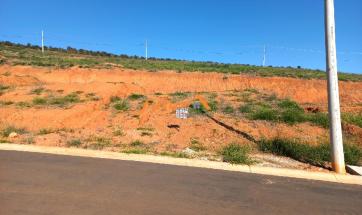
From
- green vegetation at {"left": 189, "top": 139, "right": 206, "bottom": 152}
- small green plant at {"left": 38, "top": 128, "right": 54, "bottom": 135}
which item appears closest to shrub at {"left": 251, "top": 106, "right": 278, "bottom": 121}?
green vegetation at {"left": 189, "top": 139, "right": 206, "bottom": 152}

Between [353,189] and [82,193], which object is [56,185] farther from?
[353,189]

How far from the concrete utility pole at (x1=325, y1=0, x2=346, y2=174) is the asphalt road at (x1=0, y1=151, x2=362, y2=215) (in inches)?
58.7

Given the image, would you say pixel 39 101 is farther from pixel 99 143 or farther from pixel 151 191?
pixel 151 191

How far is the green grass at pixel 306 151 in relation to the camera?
39.1 feet

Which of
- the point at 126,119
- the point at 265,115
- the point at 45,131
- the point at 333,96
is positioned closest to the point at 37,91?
the point at 126,119

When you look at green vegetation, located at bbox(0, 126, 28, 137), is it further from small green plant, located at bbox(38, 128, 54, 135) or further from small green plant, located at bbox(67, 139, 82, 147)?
small green plant, located at bbox(67, 139, 82, 147)

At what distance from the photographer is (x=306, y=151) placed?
1251cm

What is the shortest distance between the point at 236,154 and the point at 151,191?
14.0 ft

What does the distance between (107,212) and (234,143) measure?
25.3 ft

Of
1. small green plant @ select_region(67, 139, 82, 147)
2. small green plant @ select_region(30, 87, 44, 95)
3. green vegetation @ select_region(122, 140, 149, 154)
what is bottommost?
green vegetation @ select_region(122, 140, 149, 154)

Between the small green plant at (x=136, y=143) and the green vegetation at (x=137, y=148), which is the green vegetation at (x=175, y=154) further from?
the small green plant at (x=136, y=143)

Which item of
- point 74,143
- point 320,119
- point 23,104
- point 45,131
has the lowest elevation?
point 74,143

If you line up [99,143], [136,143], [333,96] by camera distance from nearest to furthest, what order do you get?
[333,96], [99,143], [136,143]

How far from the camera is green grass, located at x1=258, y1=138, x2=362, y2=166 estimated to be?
469 inches
